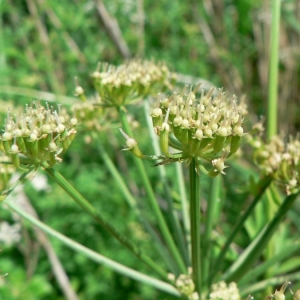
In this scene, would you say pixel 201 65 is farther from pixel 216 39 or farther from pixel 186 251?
pixel 186 251

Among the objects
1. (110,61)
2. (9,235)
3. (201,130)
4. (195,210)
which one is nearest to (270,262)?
(195,210)

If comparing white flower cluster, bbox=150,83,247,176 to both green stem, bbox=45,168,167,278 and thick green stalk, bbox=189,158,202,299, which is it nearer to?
thick green stalk, bbox=189,158,202,299

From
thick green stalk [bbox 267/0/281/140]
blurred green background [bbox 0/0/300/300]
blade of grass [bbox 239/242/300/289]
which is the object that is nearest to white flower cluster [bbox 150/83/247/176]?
blade of grass [bbox 239/242/300/289]

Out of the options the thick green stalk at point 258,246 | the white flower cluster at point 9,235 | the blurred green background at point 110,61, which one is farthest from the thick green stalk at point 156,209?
the white flower cluster at point 9,235

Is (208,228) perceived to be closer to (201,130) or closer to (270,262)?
(270,262)

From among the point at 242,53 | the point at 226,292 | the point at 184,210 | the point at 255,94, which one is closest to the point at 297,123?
the point at 255,94
